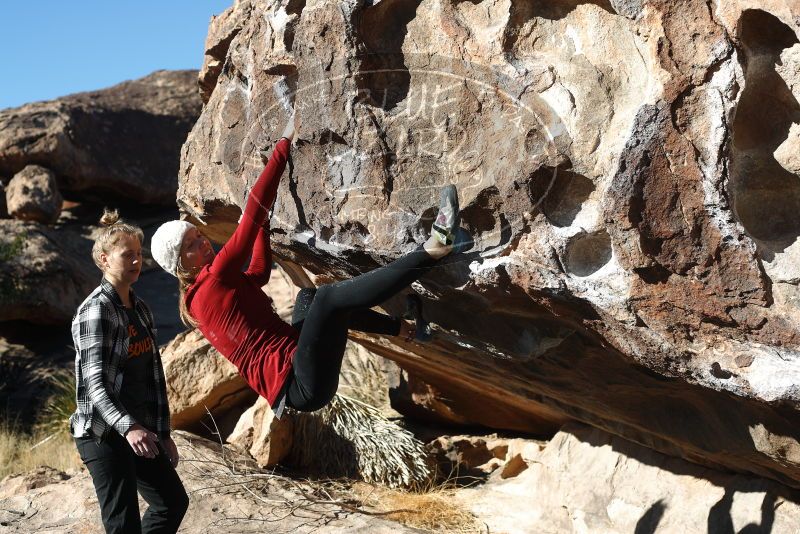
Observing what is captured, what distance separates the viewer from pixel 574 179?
11.1 ft

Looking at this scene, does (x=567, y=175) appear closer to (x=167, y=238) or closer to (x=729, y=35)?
(x=729, y=35)

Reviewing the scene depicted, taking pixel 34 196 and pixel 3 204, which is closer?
pixel 34 196

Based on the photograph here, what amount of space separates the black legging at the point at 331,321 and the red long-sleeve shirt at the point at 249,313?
0.35ft

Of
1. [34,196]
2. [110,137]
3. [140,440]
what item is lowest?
[140,440]

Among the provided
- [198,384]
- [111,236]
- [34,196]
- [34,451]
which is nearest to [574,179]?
[111,236]

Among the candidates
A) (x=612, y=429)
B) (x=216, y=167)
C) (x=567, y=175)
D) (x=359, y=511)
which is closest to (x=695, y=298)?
(x=567, y=175)

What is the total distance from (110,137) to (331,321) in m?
10.1

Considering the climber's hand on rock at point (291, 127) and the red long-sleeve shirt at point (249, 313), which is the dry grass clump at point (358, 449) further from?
the climber's hand on rock at point (291, 127)

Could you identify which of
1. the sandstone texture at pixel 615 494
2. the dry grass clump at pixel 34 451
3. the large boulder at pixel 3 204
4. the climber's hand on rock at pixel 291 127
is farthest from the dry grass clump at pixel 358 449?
the large boulder at pixel 3 204

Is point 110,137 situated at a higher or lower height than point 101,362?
higher

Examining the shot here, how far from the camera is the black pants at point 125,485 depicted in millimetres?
3469

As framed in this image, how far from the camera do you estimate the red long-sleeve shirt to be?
146 inches

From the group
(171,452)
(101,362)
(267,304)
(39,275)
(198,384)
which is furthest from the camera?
(39,275)

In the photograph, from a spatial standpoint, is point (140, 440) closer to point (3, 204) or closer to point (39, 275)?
point (39, 275)
